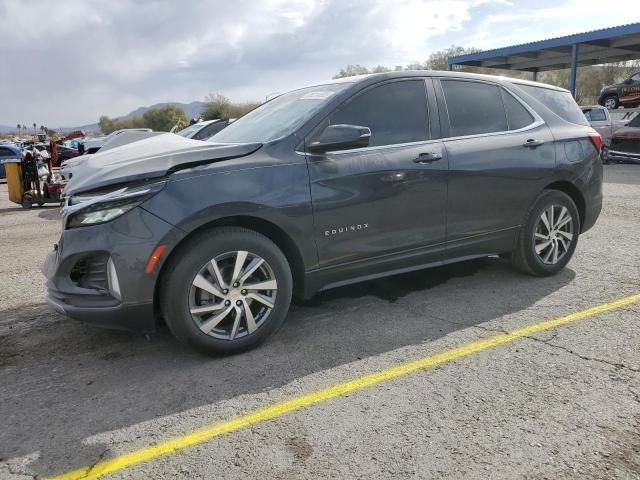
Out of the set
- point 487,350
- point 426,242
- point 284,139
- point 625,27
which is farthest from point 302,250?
point 625,27

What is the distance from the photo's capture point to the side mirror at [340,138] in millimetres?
3520

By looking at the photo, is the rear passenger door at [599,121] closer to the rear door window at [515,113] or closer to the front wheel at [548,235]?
the front wheel at [548,235]

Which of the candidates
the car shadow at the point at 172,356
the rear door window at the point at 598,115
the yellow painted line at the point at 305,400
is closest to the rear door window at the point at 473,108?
the car shadow at the point at 172,356

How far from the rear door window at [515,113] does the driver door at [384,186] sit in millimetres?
931

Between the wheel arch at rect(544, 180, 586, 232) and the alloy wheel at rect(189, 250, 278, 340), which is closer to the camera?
the alloy wheel at rect(189, 250, 278, 340)

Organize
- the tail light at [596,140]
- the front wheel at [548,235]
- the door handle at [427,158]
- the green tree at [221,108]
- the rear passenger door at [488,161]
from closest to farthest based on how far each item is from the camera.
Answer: the door handle at [427,158]
the rear passenger door at [488,161]
the front wheel at [548,235]
the tail light at [596,140]
the green tree at [221,108]

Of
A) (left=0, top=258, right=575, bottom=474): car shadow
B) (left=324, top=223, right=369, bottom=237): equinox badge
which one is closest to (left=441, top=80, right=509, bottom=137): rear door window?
(left=324, top=223, right=369, bottom=237): equinox badge

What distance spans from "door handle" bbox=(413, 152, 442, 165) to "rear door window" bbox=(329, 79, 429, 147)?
0.14 m

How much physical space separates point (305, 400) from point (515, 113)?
3273mm

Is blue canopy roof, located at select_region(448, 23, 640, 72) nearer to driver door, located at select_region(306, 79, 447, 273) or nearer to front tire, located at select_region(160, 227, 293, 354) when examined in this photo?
driver door, located at select_region(306, 79, 447, 273)

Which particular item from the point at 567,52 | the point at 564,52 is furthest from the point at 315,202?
the point at 567,52

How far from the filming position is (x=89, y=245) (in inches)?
123

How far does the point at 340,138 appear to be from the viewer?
139 inches

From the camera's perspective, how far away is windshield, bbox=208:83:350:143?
3816mm
